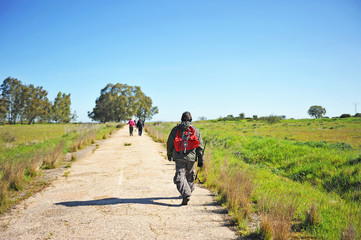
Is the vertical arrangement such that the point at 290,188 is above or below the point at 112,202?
below

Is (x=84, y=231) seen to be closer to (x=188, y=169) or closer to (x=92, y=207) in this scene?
(x=92, y=207)

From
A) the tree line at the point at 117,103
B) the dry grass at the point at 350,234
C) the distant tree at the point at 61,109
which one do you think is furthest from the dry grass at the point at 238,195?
the distant tree at the point at 61,109

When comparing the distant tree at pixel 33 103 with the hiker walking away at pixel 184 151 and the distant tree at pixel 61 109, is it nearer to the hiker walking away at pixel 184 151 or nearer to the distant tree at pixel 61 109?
the distant tree at pixel 61 109

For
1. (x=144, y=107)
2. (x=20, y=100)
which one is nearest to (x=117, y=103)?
(x=144, y=107)

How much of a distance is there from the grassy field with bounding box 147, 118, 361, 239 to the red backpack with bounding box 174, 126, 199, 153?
1371 mm

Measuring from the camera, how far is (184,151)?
15.9 feet

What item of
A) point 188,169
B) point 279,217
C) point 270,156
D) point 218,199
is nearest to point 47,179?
point 188,169

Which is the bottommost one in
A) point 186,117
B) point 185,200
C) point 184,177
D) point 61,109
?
point 185,200

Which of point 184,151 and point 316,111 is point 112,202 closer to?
point 184,151

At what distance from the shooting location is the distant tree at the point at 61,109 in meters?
86.6

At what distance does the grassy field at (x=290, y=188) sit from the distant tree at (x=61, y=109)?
84484 millimetres

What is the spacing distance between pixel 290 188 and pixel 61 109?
95133mm

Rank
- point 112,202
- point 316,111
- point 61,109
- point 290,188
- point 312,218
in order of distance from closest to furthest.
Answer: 1. point 312,218
2. point 112,202
3. point 290,188
4. point 61,109
5. point 316,111

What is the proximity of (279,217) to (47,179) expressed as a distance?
6991mm
